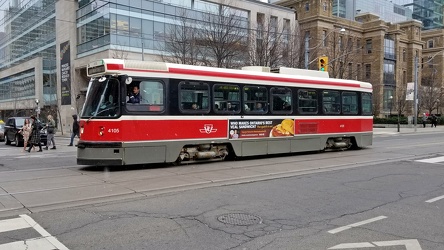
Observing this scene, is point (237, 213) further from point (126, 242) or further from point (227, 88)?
point (227, 88)

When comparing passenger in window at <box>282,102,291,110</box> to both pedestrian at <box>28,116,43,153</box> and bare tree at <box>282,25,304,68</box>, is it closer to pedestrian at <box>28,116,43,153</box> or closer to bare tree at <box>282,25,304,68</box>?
pedestrian at <box>28,116,43,153</box>

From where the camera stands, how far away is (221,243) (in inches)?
198

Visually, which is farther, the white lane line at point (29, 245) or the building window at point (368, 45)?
the building window at point (368, 45)

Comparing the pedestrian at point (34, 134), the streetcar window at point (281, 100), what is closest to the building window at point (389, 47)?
the streetcar window at point (281, 100)

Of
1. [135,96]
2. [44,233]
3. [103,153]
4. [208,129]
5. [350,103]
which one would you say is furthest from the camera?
[350,103]

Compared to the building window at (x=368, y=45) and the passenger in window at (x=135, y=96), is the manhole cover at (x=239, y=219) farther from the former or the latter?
the building window at (x=368, y=45)

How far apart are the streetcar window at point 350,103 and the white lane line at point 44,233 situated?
13.5m

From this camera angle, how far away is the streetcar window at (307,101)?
14852 mm

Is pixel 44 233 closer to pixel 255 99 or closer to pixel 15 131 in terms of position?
pixel 255 99

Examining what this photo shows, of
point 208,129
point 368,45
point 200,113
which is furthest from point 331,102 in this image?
point 368,45

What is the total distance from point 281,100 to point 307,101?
4.73ft

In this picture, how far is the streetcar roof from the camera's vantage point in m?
10.7

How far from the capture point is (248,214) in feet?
21.0

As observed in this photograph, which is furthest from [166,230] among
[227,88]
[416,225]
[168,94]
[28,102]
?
[28,102]
